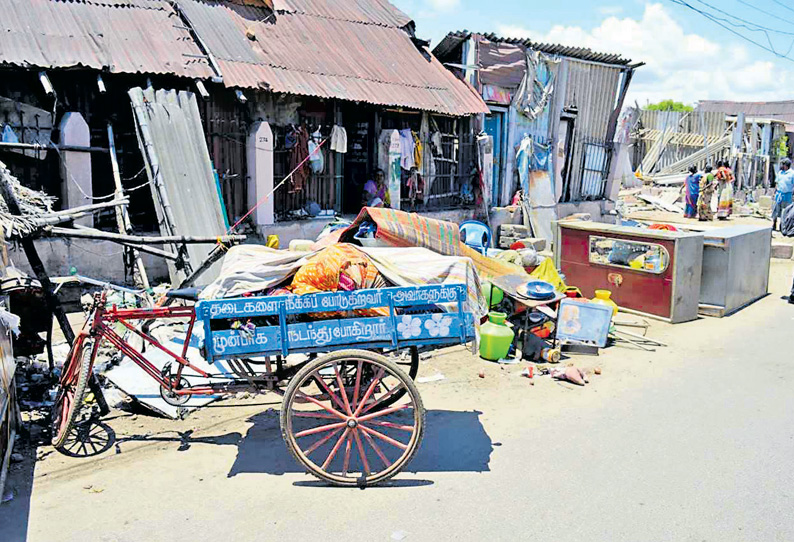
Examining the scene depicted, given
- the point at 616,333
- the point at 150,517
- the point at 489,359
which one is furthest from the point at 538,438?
the point at 616,333

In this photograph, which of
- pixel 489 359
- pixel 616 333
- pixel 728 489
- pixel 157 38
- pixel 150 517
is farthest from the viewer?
pixel 157 38

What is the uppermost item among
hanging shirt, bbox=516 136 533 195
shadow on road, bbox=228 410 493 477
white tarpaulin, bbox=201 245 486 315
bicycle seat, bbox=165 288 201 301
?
hanging shirt, bbox=516 136 533 195

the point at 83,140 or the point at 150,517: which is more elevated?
the point at 83,140

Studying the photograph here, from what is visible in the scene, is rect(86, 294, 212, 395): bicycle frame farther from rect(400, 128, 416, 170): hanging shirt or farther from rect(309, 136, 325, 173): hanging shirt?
rect(400, 128, 416, 170): hanging shirt

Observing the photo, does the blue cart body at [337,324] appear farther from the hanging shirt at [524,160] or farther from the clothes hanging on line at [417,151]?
the hanging shirt at [524,160]

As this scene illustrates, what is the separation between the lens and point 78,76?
9969 mm

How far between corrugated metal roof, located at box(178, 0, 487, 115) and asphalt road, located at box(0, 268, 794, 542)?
22.2 feet

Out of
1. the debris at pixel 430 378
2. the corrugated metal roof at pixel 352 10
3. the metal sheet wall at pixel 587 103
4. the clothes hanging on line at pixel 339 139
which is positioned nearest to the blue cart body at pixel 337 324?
the debris at pixel 430 378

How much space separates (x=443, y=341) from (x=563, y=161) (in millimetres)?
14180

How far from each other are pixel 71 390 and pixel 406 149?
9.61 m

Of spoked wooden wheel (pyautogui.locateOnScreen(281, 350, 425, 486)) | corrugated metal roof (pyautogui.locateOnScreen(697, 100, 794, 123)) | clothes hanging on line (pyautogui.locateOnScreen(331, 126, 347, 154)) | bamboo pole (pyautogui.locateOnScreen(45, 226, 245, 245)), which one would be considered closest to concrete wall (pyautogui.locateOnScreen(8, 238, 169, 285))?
bamboo pole (pyautogui.locateOnScreen(45, 226, 245, 245))

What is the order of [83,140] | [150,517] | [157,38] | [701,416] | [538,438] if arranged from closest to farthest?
[150,517] < [538,438] < [701,416] < [83,140] < [157,38]

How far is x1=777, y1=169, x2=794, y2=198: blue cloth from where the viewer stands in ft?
58.7

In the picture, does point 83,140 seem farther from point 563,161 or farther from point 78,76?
point 563,161
